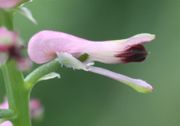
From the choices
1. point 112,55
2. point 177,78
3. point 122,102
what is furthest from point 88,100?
point 112,55

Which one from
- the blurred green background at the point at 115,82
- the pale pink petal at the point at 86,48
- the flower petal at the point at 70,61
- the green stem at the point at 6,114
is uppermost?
the blurred green background at the point at 115,82

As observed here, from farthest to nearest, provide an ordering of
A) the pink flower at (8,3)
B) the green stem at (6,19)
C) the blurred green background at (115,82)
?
the blurred green background at (115,82), the green stem at (6,19), the pink flower at (8,3)

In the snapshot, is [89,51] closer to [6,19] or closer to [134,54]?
[134,54]

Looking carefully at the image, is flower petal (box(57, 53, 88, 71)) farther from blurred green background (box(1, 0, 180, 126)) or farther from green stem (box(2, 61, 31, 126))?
blurred green background (box(1, 0, 180, 126))

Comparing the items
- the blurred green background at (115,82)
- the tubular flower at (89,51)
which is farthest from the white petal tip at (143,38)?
the blurred green background at (115,82)

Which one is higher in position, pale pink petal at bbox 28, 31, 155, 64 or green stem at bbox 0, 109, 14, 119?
pale pink petal at bbox 28, 31, 155, 64

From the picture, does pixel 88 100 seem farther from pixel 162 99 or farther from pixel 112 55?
pixel 112 55

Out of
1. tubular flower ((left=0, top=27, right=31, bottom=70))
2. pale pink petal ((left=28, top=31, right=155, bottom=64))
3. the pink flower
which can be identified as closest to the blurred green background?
pale pink petal ((left=28, top=31, right=155, bottom=64))

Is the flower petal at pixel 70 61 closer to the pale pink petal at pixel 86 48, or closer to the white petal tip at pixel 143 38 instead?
the pale pink petal at pixel 86 48
